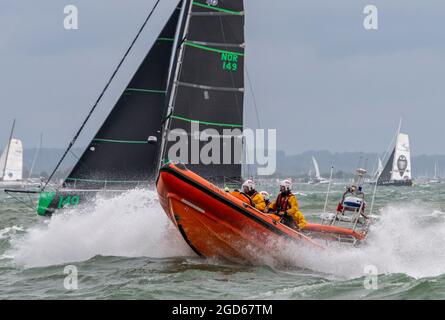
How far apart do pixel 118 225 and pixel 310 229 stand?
4.02 metres

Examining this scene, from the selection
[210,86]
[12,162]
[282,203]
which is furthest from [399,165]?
[282,203]

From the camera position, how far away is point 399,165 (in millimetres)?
80438

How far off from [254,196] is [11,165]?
2642 inches

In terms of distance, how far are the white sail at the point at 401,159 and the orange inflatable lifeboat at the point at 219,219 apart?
6458cm

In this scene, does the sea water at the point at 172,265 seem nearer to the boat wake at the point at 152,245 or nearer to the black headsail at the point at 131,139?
the boat wake at the point at 152,245

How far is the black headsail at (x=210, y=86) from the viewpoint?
20.2 m

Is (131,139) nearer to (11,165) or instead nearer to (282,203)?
(282,203)

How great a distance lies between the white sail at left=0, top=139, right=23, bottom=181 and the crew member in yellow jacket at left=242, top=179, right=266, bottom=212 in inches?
2565

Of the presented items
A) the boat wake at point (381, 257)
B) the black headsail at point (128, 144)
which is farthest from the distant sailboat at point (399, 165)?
the boat wake at point (381, 257)

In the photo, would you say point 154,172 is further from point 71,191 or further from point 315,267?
point 315,267

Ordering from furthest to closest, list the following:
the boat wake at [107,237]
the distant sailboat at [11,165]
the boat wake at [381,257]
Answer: the distant sailboat at [11,165] → the boat wake at [107,237] → the boat wake at [381,257]

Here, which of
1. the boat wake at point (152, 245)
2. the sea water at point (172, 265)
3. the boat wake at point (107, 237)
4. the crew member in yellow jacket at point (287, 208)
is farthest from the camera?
the boat wake at point (107, 237)

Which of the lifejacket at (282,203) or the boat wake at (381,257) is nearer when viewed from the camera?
the boat wake at (381,257)
